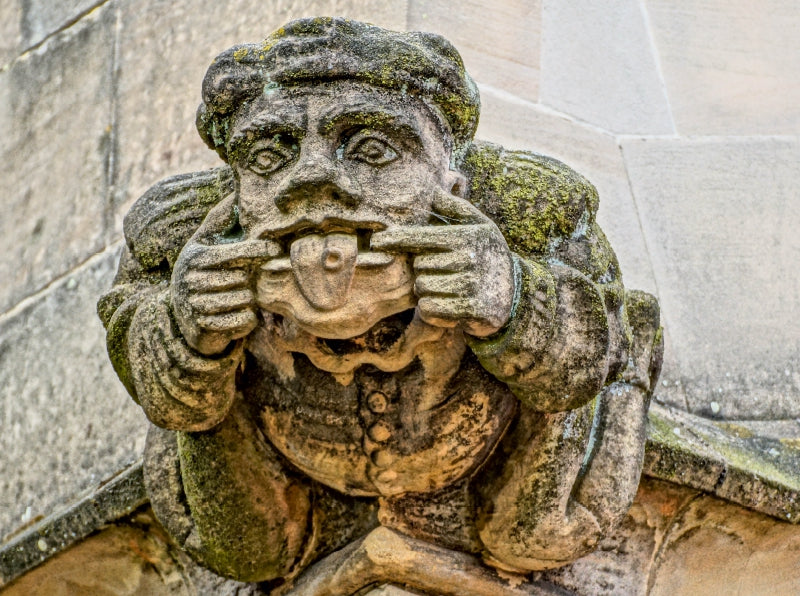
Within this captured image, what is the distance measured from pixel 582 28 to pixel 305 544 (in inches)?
53.6

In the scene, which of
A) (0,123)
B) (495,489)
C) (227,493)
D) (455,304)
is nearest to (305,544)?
(227,493)

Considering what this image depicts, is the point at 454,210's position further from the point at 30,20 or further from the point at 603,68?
the point at 30,20

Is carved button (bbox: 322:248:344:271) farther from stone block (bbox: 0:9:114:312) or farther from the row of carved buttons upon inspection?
stone block (bbox: 0:9:114:312)

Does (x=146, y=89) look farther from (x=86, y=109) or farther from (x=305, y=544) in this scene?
(x=305, y=544)

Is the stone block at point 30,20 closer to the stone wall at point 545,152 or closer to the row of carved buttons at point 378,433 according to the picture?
the stone wall at point 545,152

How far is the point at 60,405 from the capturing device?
284 centimetres

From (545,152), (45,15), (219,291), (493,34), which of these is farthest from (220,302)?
(45,15)

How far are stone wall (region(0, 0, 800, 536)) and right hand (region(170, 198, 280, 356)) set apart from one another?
0.96 meters

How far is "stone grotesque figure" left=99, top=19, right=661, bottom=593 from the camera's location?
5.61 feet

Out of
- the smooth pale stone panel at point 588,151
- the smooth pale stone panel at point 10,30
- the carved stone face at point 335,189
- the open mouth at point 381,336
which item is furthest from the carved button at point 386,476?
the smooth pale stone panel at point 10,30

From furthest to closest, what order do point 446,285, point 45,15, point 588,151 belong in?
point 45,15, point 588,151, point 446,285

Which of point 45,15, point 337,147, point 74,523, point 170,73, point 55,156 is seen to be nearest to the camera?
point 337,147

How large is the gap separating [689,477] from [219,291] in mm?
837

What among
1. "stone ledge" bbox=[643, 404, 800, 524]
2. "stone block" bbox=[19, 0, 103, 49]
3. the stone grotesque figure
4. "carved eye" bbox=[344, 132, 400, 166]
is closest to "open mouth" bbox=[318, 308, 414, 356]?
the stone grotesque figure
